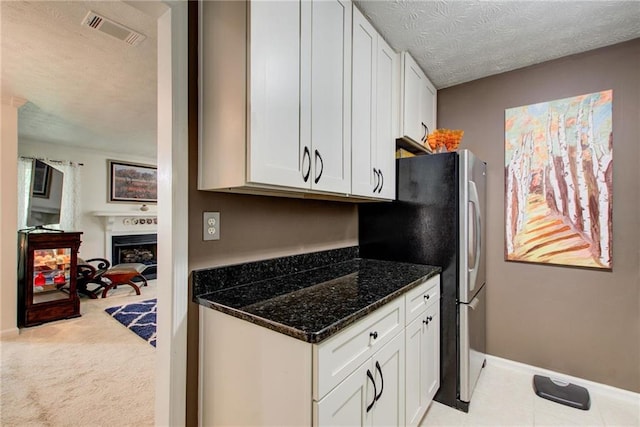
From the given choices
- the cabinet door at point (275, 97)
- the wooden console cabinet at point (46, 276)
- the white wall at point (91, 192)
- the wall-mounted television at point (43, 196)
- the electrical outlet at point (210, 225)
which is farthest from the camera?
the white wall at point (91, 192)

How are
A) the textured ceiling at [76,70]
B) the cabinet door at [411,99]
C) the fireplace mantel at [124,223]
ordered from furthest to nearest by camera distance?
the fireplace mantel at [124,223], the cabinet door at [411,99], the textured ceiling at [76,70]

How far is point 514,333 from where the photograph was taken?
2395mm

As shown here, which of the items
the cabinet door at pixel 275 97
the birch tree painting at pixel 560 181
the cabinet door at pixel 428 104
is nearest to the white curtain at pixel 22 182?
the cabinet door at pixel 275 97

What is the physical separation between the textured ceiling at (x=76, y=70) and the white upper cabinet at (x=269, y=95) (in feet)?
1.30

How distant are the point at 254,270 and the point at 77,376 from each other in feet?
6.46

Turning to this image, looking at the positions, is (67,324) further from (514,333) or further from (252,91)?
(514,333)

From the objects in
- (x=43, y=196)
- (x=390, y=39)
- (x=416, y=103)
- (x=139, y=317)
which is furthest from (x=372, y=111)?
(x=43, y=196)

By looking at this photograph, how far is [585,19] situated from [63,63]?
362 cm

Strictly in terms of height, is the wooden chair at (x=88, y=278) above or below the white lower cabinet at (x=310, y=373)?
below

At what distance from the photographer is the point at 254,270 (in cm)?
148

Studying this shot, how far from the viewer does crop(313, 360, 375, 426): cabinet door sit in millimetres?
908

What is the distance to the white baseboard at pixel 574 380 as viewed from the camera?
6.54 ft

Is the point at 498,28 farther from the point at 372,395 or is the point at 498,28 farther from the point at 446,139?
the point at 372,395

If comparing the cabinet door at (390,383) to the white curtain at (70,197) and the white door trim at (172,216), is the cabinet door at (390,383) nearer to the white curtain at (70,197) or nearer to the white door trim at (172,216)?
the white door trim at (172,216)
